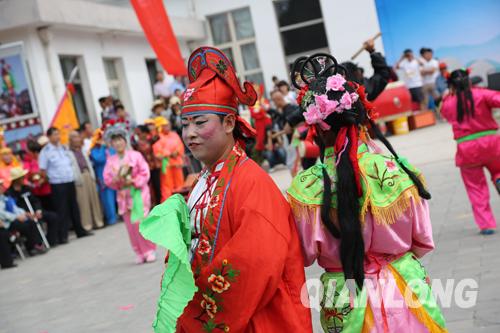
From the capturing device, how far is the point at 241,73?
81.4 feet

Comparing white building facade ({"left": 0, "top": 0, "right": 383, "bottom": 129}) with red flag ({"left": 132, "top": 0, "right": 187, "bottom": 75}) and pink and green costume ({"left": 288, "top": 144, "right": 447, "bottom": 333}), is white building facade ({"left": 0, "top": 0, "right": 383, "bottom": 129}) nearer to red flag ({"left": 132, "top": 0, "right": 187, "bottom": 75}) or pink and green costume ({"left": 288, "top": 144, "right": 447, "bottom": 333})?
red flag ({"left": 132, "top": 0, "right": 187, "bottom": 75})

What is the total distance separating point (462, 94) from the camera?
7.32 meters

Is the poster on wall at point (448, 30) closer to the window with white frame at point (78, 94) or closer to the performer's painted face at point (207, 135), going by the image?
the window with white frame at point (78, 94)

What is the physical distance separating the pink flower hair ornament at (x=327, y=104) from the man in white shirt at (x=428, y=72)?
17.2 meters

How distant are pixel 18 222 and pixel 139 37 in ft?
33.7

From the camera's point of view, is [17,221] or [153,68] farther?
[153,68]

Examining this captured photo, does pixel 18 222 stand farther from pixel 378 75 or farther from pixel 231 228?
pixel 231 228

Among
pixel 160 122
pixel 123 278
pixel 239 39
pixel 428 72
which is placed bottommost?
pixel 123 278

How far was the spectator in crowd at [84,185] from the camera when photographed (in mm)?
14172

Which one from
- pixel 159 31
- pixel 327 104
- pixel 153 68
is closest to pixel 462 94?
pixel 159 31

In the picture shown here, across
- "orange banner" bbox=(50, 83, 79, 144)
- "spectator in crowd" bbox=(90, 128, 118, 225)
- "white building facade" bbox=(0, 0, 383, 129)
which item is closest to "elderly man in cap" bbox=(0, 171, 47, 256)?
"spectator in crowd" bbox=(90, 128, 118, 225)

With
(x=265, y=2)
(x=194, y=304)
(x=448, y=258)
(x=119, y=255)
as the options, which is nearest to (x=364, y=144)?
(x=194, y=304)

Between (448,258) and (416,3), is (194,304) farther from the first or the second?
(416,3)

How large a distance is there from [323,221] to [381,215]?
9.5 inches
